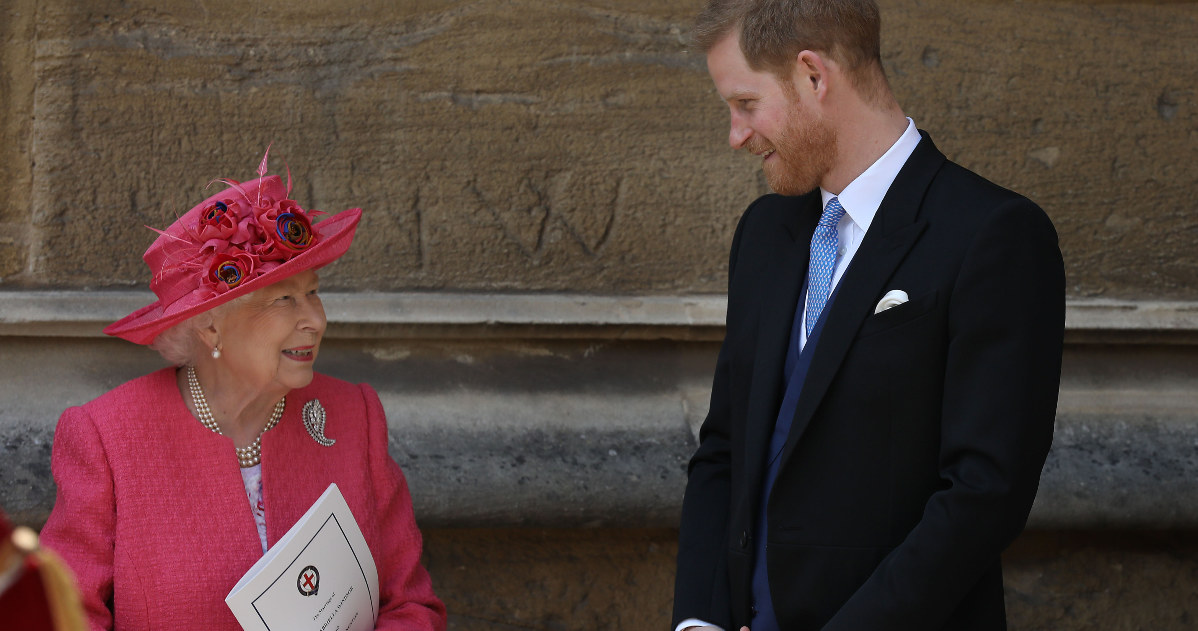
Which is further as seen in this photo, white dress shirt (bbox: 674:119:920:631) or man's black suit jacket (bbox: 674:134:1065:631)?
white dress shirt (bbox: 674:119:920:631)

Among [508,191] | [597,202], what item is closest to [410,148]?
[508,191]

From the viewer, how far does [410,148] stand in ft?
10.0

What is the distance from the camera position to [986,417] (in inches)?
59.0

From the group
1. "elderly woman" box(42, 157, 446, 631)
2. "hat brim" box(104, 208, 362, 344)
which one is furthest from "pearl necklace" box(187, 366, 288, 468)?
"hat brim" box(104, 208, 362, 344)

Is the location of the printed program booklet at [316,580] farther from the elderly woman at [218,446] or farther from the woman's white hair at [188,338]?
the woman's white hair at [188,338]

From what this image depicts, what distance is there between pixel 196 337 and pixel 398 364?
116cm

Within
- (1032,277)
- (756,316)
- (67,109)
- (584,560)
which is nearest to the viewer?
(1032,277)

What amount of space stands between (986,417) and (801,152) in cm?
52

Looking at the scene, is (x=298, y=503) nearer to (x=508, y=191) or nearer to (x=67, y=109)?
(x=508, y=191)

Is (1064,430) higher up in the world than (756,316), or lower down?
lower down

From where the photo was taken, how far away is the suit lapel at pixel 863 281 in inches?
63.6

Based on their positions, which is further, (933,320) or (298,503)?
(298,503)

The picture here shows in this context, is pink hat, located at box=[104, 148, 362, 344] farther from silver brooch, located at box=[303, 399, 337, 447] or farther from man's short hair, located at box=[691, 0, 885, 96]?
man's short hair, located at box=[691, 0, 885, 96]

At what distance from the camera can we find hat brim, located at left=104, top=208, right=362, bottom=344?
1.81 meters
